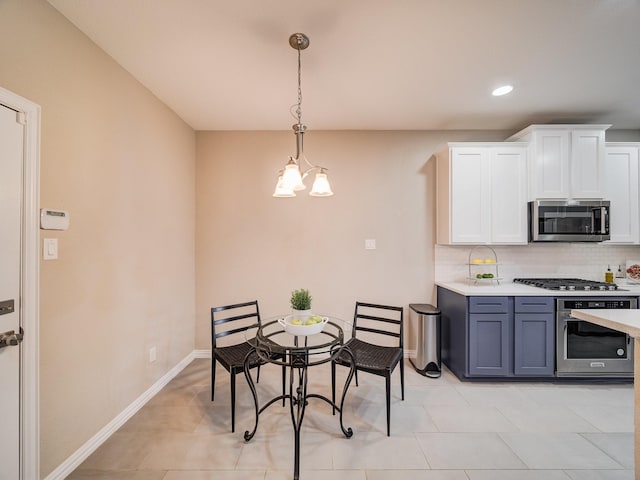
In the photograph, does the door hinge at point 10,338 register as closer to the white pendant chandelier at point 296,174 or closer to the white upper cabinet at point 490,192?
the white pendant chandelier at point 296,174

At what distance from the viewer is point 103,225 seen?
1.93m

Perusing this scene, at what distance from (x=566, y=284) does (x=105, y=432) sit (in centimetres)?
419

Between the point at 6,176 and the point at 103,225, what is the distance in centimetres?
64

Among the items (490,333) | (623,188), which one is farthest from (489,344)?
(623,188)

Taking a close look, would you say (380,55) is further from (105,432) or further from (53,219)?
(105,432)

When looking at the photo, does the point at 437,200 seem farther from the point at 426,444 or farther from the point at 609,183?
the point at 426,444

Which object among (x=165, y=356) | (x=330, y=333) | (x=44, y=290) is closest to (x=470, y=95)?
(x=330, y=333)

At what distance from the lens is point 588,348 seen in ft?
8.71

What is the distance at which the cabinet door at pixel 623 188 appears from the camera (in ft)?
9.74

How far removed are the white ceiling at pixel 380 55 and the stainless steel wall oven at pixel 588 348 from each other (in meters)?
1.96

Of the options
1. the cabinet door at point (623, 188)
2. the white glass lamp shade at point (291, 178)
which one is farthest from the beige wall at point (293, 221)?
the white glass lamp shade at point (291, 178)

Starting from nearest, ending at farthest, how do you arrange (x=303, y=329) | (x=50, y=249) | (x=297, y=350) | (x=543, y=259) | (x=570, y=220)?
1. (x=50, y=249)
2. (x=297, y=350)
3. (x=303, y=329)
4. (x=570, y=220)
5. (x=543, y=259)

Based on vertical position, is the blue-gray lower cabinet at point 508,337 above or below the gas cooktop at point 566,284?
below

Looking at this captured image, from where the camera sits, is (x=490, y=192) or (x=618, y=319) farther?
(x=490, y=192)
